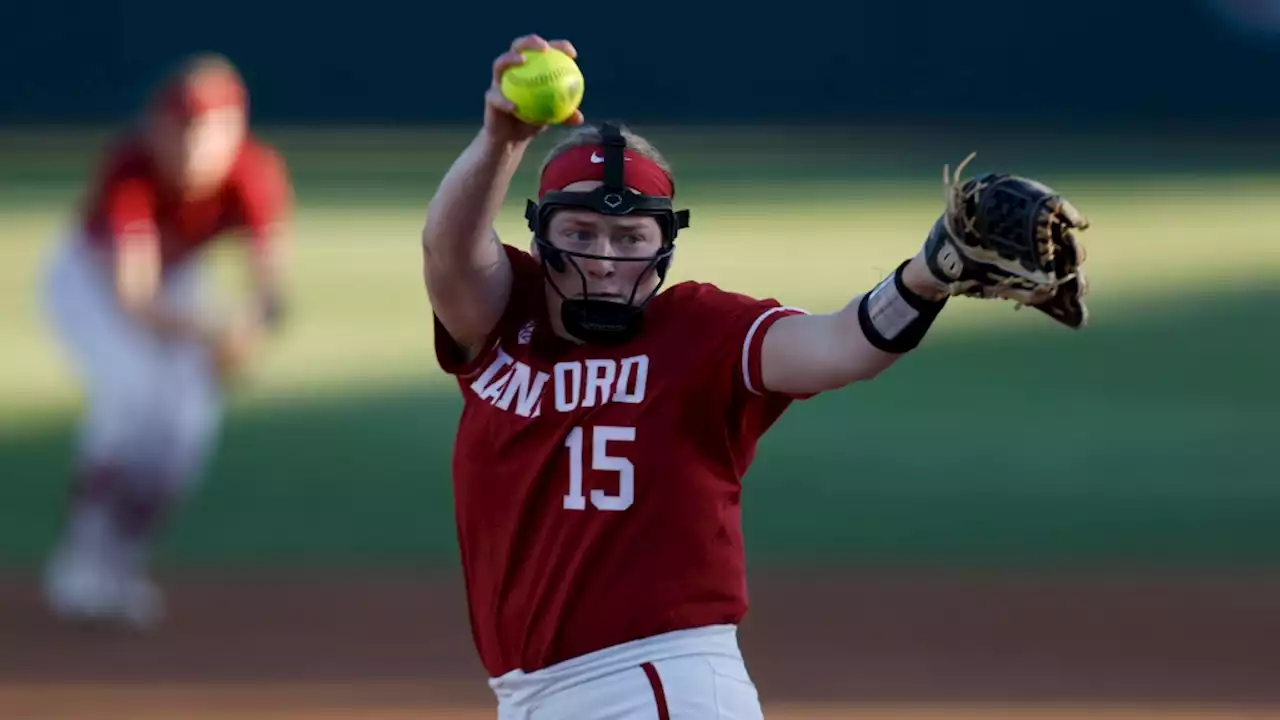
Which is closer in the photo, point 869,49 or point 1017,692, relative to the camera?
point 1017,692

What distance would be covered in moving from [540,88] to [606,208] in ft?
0.92

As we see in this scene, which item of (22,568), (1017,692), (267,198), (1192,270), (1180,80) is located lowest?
(1017,692)

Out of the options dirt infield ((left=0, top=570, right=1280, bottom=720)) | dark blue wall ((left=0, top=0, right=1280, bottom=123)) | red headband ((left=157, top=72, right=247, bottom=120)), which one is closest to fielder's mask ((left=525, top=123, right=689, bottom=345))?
dirt infield ((left=0, top=570, right=1280, bottom=720))

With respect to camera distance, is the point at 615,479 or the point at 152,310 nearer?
the point at 615,479

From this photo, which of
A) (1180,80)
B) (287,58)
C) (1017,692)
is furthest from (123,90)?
(1017,692)

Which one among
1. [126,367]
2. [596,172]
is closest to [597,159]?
[596,172]

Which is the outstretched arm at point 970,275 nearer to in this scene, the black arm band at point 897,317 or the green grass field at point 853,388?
the black arm band at point 897,317

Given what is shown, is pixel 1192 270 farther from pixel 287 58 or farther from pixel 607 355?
pixel 607 355

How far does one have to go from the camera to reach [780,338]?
292 cm

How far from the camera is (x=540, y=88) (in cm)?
282

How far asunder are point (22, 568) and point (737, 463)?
5.92 metres

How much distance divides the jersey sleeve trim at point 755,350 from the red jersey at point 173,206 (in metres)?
4.19

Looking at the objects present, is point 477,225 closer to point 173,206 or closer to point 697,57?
point 173,206

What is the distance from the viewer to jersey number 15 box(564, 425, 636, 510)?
2.95 meters
